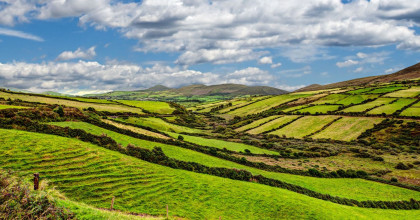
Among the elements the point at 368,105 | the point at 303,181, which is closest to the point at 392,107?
the point at 368,105

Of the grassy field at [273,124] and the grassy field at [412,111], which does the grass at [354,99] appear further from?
the grassy field at [273,124]

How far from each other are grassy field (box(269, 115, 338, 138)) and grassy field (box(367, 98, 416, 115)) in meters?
17.8

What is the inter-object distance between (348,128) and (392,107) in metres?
31.3

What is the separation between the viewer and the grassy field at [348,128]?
9872 centimetres

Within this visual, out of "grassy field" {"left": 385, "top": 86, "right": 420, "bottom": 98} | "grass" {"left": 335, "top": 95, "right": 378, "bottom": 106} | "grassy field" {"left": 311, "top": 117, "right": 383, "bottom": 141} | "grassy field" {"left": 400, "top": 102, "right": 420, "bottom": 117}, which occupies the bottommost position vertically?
"grassy field" {"left": 311, "top": 117, "right": 383, "bottom": 141}

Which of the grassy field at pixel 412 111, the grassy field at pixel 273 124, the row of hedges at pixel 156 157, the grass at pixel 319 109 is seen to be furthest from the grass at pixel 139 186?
the grass at pixel 319 109

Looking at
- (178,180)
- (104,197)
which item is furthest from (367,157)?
(104,197)

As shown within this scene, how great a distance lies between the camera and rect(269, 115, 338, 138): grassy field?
4264 inches

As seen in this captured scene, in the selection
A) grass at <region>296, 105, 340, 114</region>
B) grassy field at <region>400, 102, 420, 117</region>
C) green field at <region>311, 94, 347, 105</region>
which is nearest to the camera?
grassy field at <region>400, 102, 420, 117</region>

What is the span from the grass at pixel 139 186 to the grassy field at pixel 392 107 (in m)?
100

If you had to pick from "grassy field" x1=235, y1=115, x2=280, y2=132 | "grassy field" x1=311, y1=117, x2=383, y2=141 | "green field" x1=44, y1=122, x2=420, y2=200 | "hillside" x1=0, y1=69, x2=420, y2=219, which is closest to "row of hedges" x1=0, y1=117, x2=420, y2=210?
"hillside" x1=0, y1=69, x2=420, y2=219

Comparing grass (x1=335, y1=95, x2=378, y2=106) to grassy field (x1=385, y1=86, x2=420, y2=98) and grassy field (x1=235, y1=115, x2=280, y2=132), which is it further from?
grassy field (x1=235, y1=115, x2=280, y2=132)

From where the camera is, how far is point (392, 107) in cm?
11781

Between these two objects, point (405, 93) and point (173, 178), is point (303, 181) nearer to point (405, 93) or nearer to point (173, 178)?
point (173, 178)
